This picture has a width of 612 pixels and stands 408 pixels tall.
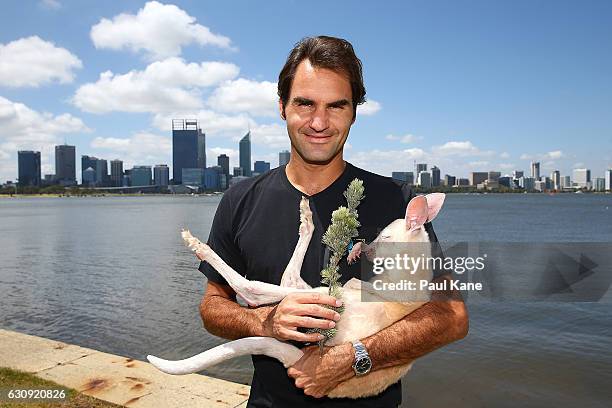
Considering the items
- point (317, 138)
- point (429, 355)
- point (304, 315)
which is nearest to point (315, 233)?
point (317, 138)

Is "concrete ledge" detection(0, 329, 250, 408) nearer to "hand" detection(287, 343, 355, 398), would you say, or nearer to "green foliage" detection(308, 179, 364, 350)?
"hand" detection(287, 343, 355, 398)

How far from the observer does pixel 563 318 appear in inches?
711

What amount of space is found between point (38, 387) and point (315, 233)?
696 centimetres

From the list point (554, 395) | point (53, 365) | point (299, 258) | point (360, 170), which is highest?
point (360, 170)

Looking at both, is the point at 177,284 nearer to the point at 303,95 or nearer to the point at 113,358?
the point at 113,358

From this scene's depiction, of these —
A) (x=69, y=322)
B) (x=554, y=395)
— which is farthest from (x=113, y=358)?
(x=554, y=395)

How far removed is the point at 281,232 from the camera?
2889 millimetres

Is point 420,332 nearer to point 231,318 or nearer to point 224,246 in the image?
point 231,318

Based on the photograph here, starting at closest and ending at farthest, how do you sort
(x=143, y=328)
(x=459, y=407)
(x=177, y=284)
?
1. (x=459, y=407)
2. (x=143, y=328)
3. (x=177, y=284)

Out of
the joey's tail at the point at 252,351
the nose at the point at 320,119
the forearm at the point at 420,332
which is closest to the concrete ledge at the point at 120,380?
the joey's tail at the point at 252,351

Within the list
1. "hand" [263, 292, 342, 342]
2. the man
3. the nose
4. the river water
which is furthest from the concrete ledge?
the nose

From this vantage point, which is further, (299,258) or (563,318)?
(563,318)

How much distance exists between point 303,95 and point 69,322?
16939mm

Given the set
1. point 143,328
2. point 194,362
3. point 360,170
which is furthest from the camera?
point 143,328
